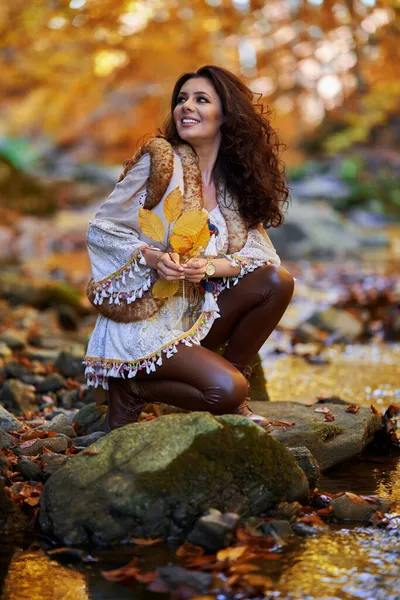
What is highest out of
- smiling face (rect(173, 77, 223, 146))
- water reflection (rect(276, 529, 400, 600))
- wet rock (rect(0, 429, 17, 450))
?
smiling face (rect(173, 77, 223, 146))

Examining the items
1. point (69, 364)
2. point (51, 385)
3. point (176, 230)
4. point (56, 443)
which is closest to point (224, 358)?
point (176, 230)

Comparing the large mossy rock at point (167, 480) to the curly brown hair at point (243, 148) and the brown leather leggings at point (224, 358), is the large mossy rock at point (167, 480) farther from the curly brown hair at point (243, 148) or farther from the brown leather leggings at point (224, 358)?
the curly brown hair at point (243, 148)

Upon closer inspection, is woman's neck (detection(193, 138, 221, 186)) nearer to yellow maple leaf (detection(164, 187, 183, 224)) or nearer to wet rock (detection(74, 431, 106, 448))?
yellow maple leaf (detection(164, 187, 183, 224))

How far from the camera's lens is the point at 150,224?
298 cm

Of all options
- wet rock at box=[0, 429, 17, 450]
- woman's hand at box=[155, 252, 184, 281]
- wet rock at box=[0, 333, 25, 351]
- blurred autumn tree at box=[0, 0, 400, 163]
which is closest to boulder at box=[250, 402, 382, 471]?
woman's hand at box=[155, 252, 184, 281]

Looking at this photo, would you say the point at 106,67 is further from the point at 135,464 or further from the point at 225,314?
the point at 135,464

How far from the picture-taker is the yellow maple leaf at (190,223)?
9.59 feet

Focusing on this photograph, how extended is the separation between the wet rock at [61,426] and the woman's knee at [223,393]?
0.67 metres

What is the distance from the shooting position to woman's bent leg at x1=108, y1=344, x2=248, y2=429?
2898 millimetres

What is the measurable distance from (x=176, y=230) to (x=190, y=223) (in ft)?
0.19

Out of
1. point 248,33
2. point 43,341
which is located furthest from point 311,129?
point 43,341

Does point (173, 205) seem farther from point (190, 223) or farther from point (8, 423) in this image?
point (8, 423)

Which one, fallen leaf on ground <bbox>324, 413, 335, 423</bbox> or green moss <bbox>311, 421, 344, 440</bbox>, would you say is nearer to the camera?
green moss <bbox>311, 421, 344, 440</bbox>

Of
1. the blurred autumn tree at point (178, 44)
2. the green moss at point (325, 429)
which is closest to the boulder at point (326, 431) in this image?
the green moss at point (325, 429)
